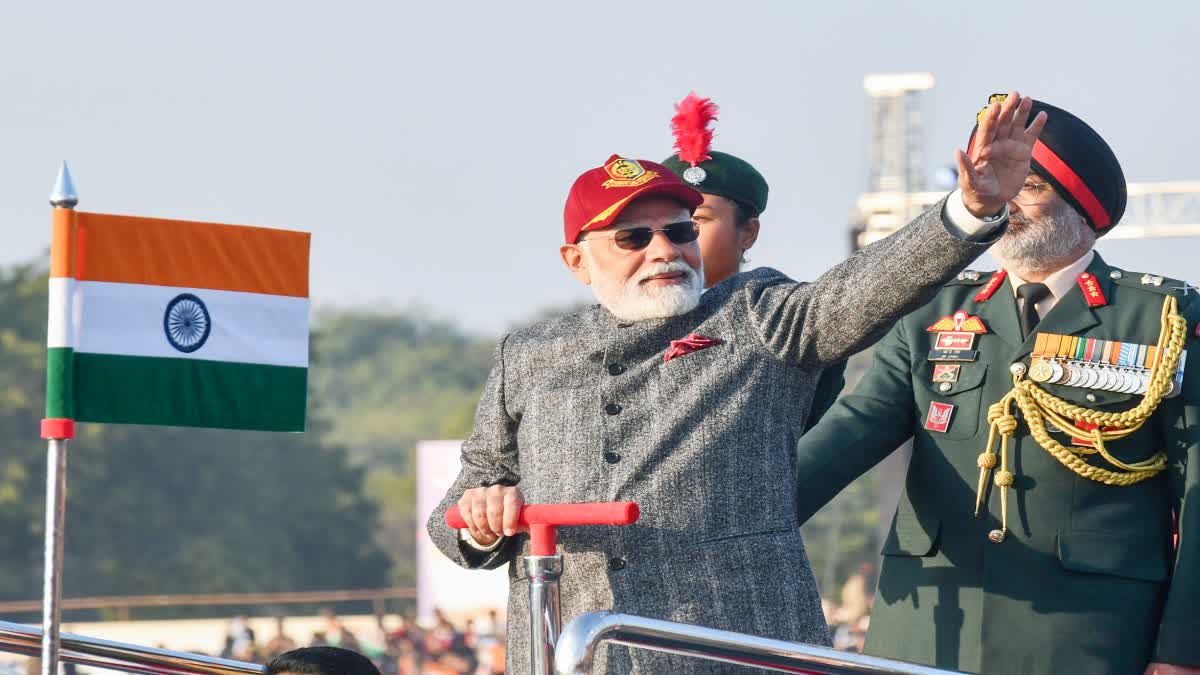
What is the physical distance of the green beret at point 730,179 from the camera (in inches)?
173

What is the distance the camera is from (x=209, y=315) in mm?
3660

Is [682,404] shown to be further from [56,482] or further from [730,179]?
[730,179]

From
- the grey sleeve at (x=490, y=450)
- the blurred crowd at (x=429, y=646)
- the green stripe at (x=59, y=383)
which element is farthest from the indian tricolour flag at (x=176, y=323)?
the blurred crowd at (x=429, y=646)

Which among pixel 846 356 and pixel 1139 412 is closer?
pixel 846 356

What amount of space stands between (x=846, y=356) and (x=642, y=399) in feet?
1.17

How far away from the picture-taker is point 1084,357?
391 centimetres

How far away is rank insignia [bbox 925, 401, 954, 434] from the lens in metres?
3.99

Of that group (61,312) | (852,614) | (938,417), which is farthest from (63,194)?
(852,614)

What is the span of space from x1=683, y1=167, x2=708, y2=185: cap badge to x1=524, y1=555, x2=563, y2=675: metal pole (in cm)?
158

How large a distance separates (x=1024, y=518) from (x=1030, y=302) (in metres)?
0.49

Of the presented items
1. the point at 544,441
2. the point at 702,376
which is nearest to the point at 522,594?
the point at 544,441

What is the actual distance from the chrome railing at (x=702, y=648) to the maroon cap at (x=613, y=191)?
2.60 ft

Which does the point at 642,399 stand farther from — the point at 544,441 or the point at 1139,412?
the point at 1139,412

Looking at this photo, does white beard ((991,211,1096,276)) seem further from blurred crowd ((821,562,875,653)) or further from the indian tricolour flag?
blurred crowd ((821,562,875,653))
